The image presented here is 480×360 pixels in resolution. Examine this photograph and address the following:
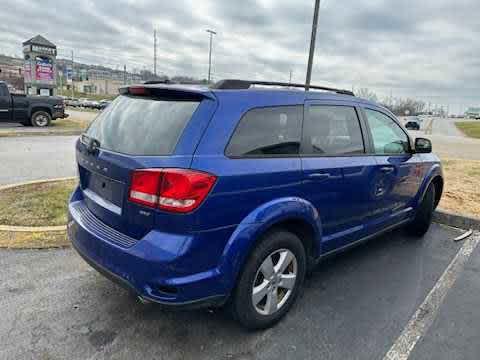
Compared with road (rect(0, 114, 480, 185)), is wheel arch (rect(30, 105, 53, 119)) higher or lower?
higher

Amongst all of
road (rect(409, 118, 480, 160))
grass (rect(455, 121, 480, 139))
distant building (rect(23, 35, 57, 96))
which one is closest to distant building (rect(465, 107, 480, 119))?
grass (rect(455, 121, 480, 139))

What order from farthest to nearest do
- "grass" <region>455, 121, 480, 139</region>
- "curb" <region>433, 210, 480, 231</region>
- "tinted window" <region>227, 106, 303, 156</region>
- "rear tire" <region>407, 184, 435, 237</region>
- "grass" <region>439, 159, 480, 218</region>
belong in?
"grass" <region>455, 121, 480, 139</region> < "grass" <region>439, 159, 480, 218</region> < "curb" <region>433, 210, 480, 231</region> < "rear tire" <region>407, 184, 435, 237</region> < "tinted window" <region>227, 106, 303, 156</region>

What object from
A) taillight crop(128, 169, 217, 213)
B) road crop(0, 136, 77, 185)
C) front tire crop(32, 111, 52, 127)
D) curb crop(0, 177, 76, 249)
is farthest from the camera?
front tire crop(32, 111, 52, 127)

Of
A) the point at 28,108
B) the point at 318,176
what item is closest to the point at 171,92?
the point at 318,176

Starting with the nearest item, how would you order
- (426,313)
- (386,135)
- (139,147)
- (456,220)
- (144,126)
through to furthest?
(139,147) → (144,126) → (426,313) → (386,135) → (456,220)

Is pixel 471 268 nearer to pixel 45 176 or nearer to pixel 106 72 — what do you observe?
pixel 45 176

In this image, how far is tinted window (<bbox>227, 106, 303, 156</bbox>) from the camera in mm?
2385

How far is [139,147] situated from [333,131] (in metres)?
1.64

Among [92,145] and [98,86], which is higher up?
[98,86]

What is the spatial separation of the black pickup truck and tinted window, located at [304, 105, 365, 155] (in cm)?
1541

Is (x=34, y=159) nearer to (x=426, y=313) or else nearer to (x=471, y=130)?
(x=426, y=313)

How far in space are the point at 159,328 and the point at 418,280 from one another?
253 cm

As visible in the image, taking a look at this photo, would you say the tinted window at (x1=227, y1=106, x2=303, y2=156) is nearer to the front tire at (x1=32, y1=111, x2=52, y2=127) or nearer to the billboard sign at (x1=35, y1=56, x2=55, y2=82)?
the front tire at (x1=32, y1=111, x2=52, y2=127)

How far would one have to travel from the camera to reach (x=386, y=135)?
12.6ft
